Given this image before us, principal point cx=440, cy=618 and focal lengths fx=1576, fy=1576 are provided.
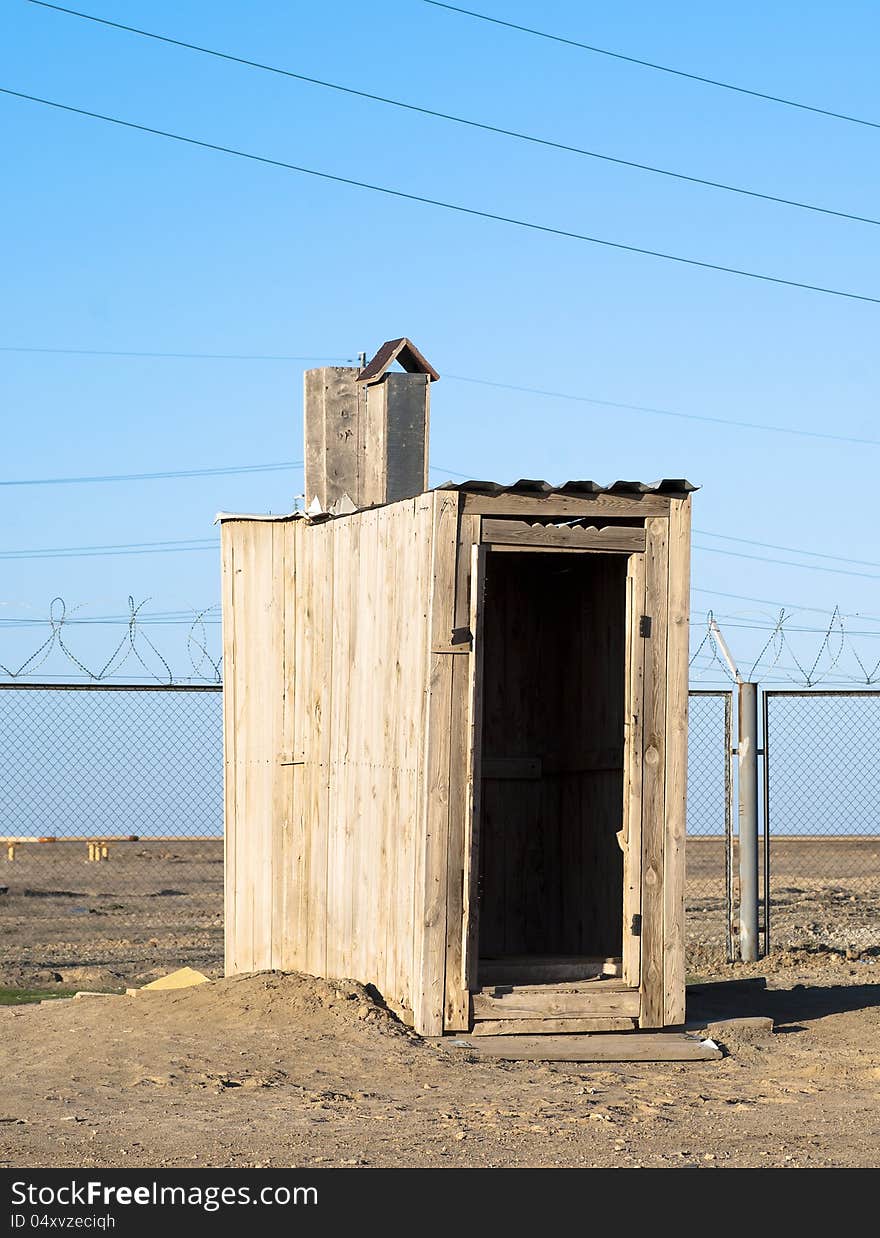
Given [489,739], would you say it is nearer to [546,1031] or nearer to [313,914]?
[313,914]

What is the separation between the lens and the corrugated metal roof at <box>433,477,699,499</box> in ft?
28.5

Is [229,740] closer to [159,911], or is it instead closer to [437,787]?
[437,787]

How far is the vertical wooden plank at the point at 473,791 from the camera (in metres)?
8.62

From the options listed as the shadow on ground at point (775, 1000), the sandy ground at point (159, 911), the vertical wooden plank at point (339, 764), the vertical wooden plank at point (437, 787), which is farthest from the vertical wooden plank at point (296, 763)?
the shadow on ground at point (775, 1000)

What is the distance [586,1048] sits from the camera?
28.2 ft

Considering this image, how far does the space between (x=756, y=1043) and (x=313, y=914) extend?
9.35ft

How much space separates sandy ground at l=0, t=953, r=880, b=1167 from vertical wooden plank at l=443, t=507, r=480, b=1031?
336 millimetres

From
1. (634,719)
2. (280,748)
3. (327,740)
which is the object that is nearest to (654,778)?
(634,719)

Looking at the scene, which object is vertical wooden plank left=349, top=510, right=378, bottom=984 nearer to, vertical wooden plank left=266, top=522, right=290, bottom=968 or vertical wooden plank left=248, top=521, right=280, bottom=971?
vertical wooden plank left=266, top=522, right=290, bottom=968

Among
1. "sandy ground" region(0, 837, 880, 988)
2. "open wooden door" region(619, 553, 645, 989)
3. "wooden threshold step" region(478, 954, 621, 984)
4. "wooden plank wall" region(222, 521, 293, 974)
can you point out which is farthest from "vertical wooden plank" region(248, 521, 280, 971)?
"open wooden door" region(619, 553, 645, 989)

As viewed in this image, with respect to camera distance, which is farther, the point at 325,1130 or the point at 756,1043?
the point at 756,1043

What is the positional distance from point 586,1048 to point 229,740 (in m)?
3.63

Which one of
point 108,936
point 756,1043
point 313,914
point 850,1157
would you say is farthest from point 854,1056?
point 108,936
